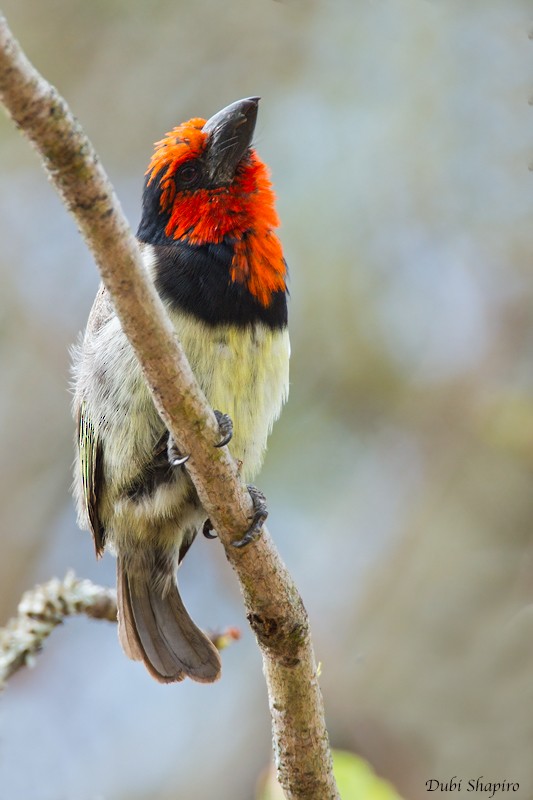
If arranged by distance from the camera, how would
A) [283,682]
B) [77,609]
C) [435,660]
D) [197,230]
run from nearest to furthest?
[283,682]
[77,609]
[197,230]
[435,660]

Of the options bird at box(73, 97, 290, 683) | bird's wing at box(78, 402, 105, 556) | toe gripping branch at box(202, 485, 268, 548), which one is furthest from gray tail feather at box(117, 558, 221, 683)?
toe gripping branch at box(202, 485, 268, 548)

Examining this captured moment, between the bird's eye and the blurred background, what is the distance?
1.92m

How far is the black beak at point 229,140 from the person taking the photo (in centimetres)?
306

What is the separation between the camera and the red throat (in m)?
2.89

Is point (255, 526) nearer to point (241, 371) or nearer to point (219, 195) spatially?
point (241, 371)

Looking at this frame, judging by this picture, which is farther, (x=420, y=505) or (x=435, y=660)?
(x=420, y=505)

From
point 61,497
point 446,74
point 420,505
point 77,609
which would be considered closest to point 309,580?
point 420,505

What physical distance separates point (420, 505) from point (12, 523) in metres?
2.12

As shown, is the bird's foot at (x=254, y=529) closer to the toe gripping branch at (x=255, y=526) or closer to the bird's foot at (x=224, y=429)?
the toe gripping branch at (x=255, y=526)

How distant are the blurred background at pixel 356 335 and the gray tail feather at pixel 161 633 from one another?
3.78ft

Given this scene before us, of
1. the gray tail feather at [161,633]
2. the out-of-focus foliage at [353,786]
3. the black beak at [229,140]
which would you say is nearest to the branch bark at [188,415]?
the out-of-focus foliage at [353,786]

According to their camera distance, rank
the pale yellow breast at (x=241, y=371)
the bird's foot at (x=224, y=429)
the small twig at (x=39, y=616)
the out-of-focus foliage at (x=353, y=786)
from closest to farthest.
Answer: the bird's foot at (x=224, y=429) → the out-of-focus foliage at (x=353, y=786) → the small twig at (x=39, y=616) → the pale yellow breast at (x=241, y=371)

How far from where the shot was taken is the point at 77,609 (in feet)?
8.83

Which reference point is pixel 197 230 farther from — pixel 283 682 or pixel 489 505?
pixel 489 505
